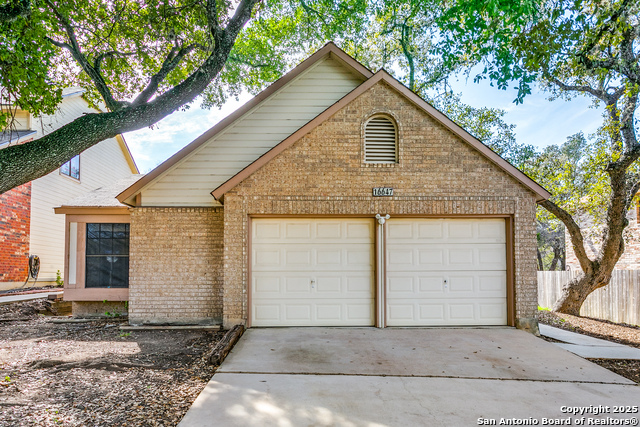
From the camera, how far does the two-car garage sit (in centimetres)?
809

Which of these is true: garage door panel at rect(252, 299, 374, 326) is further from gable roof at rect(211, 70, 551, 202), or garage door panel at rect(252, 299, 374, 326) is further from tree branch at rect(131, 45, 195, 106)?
tree branch at rect(131, 45, 195, 106)

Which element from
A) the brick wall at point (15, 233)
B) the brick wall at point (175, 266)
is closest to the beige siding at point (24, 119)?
the brick wall at point (15, 233)

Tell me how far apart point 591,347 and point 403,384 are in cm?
474

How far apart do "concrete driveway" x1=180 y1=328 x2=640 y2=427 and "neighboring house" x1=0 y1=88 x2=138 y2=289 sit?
12113 mm

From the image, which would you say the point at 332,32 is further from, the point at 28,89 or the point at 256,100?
the point at 28,89

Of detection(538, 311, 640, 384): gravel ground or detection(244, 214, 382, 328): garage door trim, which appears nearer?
detection(538, 311, 640, 384): gravel ground

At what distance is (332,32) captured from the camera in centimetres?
1394

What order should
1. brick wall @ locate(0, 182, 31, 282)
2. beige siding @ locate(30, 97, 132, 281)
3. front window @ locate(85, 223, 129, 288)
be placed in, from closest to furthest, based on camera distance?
front window @ locate(85, 223, 129, 288) < brick wall @ locate(0, 182, 31, 282) < beige siding @ locate(30, 97, 132, 281)

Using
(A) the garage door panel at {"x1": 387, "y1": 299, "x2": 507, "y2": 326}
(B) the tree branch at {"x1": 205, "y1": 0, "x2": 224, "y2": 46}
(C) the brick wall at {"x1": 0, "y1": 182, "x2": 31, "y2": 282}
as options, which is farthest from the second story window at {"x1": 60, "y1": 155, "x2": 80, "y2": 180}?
(A) the garage door panel at {"x1": 387, "y1": 299, "x2": 507, "y2": 326}

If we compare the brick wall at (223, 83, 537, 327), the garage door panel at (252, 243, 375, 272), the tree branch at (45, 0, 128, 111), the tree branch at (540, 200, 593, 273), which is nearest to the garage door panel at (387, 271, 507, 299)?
the brick wall at (223, 83, 537, 327)

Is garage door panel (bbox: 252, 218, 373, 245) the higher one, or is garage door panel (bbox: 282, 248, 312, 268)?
garage door panel (bbox: 252, 218, 373, 245)

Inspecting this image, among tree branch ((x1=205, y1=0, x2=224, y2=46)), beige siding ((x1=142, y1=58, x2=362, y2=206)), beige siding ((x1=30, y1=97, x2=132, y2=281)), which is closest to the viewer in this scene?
tree branch ((x1=205, y1=0, x2=224, y2=46))

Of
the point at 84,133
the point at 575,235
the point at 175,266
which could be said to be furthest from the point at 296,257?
the point at 575,235

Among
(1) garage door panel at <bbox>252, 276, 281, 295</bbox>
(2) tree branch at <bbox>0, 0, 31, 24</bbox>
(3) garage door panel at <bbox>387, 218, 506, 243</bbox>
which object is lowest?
(1) garage door panel at <bbox>252, 276, 281, 295</bbox>
